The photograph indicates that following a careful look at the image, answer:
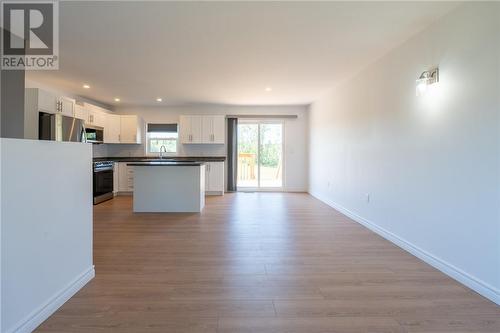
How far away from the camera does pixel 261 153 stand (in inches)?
308

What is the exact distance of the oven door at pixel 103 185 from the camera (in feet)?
19.0

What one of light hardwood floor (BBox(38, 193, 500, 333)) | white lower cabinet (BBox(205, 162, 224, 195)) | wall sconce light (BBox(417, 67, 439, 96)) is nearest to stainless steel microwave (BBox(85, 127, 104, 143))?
white lower cabinet (BBox(205, 162, 224, 195))

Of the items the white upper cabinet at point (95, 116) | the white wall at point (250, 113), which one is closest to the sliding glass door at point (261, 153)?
→ the white wall at point (250, 113)

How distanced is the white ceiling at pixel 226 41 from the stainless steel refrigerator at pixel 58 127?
2.64 ft

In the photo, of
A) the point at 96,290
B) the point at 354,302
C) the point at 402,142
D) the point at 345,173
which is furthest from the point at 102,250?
the point at 345,173

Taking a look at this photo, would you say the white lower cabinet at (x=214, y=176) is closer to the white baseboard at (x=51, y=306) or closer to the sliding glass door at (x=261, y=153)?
the sliding glass door at (x=261, y=153)

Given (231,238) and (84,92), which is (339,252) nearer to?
(231,238)

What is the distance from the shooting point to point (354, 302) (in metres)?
1.95

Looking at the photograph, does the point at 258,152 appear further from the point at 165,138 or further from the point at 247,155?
the point at 165,138

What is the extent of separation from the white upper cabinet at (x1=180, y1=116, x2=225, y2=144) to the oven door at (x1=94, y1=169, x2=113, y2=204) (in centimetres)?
204

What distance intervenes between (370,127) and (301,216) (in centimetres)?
185

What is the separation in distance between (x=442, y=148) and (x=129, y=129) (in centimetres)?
686

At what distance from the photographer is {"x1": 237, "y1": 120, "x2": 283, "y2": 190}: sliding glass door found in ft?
25.6

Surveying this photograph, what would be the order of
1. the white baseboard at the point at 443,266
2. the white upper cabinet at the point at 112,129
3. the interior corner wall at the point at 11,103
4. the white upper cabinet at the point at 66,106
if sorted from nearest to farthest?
1. the white baseboard at the point at 443,266
2. the interior corner wall at the point at 11,103
3. the white upper cabinet at the point at 66,106
4. the white upper cabinet at the point at 112,129
